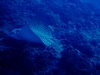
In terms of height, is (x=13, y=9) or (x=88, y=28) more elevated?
(x=88, y=28)

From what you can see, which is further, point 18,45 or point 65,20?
point 65,20

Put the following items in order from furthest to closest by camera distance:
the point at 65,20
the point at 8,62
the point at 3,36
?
the point at 65,20 → the point at 3,36 → the point at 8,62

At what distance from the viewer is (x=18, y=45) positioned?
706 cm

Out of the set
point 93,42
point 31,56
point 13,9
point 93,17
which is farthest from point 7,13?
point 93,17

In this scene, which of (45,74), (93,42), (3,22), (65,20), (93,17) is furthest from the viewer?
(93,17)

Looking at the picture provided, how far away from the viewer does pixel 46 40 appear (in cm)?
902

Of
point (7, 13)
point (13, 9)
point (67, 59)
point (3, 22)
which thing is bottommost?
point (67, 59)

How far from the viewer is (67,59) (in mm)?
7598

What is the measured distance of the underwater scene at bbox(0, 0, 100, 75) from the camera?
6660 mm

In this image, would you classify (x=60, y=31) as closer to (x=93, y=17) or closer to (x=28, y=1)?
(x=28, y=1)

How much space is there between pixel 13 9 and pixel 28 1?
274cm

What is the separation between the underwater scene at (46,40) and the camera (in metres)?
6.66

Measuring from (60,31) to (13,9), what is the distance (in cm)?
473

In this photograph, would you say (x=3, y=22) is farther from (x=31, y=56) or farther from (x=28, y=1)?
(x=28, y=1)
